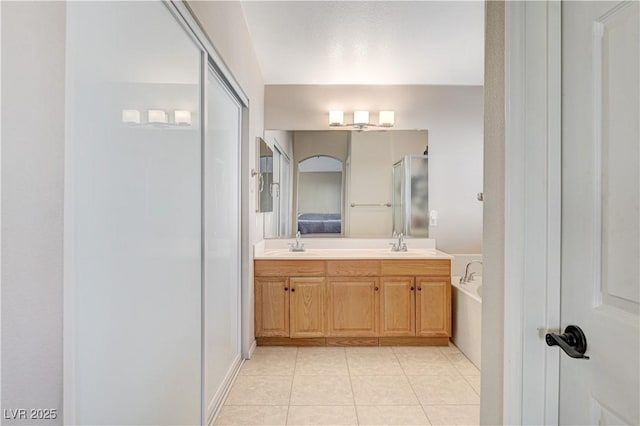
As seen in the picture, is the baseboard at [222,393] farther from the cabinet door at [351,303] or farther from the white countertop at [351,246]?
the white countertop at [351,246]

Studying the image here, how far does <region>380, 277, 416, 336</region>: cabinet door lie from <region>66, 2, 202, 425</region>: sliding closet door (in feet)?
6.08

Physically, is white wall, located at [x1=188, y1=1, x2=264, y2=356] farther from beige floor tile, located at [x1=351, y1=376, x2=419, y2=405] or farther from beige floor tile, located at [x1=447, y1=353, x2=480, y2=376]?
beige floor tile, located at [x1=447, y1=353, x2=480, y2=376]

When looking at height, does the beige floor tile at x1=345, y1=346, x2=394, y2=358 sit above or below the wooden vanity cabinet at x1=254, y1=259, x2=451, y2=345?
below

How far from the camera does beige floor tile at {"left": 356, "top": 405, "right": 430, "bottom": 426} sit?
2000mm

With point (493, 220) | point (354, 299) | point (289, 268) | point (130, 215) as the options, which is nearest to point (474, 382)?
point (354, 299)

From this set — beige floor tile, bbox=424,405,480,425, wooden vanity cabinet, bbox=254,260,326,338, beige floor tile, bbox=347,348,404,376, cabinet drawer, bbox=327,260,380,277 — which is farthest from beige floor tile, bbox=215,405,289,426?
cabinet drawer, bbox=327,260,380,277

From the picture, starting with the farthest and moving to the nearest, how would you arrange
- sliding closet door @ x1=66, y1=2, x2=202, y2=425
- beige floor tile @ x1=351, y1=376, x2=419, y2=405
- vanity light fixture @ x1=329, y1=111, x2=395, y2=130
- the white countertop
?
vanity light fixture @ x1=329, y1=111, x2=395, y2=130 < the white countertop < beige floor tile @ x1=351, y1=376, x2=419, y2=405 < sliding closet door @ x1=66, y1=2, x2=202, y2=425

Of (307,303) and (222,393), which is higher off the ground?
(307,303)

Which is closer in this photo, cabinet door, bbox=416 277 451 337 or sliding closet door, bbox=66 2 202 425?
sliding closet door, bbox=66 2 202 425

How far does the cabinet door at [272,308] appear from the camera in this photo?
3107 mm

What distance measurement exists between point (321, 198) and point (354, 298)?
1.11m

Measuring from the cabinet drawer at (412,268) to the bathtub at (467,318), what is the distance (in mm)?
226

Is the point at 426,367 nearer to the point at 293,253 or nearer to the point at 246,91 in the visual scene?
the point at 293,253

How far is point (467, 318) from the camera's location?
295 centimetres
